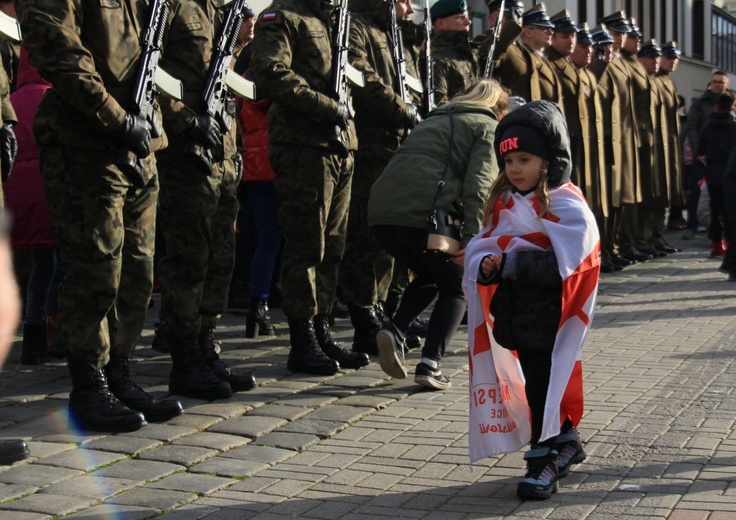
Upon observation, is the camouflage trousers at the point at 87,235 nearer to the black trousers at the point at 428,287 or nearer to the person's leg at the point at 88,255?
the person's leg at the point at 88,255

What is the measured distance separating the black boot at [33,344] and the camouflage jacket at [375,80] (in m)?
2.37

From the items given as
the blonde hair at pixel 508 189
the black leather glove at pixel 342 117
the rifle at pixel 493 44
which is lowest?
the blonde hair at pixel 508 189

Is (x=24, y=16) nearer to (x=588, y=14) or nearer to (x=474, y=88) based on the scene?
(x=474, y=88)

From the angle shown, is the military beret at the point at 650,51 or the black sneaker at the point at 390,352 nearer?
the black sneaker at the point at 390,352

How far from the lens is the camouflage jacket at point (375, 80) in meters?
8.52

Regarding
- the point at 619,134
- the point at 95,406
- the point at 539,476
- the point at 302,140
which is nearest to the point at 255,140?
the point at 302,140

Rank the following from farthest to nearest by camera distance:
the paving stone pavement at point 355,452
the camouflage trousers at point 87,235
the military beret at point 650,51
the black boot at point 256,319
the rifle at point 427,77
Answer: the military beret at point 650,51 < the rifle at point 427,77 < the black boot at point 256,319 < the camouflage trousers at point 87,235 < the paving stone pavement at point 355,452

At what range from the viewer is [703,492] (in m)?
5.07

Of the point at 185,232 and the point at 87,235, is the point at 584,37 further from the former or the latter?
the point at 87,235

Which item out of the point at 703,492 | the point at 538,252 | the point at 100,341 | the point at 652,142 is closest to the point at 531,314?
the point at 538,252

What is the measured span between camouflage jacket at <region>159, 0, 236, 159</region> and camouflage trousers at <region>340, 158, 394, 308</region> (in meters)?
1.84

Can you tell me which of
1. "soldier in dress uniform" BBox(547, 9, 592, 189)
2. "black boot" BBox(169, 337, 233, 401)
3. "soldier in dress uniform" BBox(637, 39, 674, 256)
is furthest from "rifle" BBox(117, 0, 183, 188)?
"soldier in dress uniform" BBox(637, 39, 674, 256)

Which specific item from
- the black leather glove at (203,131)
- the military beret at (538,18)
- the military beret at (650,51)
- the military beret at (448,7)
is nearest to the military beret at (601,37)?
the military beret at (650,51)

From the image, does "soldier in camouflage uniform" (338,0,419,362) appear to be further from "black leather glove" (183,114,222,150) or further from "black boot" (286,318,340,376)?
"black leather glove" (183,114,222,150)
